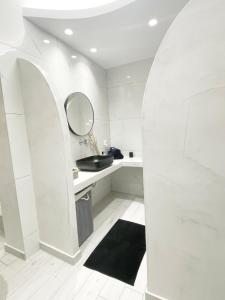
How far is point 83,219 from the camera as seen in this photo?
1836 mm

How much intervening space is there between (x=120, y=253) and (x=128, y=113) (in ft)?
7.15

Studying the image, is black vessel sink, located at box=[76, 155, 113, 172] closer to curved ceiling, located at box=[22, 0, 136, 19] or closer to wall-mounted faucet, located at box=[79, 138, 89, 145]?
wall-mounted faucet, located at box=[79, 138, 89, 145]

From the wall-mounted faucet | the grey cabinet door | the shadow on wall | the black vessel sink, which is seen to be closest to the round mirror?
the wall-mounted faucet

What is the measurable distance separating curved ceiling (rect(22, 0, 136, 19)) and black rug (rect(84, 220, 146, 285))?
248 centimetres

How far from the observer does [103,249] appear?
176 centimetres

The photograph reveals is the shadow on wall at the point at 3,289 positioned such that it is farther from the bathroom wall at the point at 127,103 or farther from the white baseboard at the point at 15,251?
the bathroom wall at the point at 127,103

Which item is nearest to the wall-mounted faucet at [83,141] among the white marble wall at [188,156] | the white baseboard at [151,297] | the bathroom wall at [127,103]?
the bathroom wall at [127,103]

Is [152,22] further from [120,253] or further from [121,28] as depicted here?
[120,253]

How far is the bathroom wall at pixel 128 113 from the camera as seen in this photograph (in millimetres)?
2797

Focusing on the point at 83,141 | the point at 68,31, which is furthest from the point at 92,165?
the point at 68,31

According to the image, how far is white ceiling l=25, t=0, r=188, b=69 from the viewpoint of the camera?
1.58m

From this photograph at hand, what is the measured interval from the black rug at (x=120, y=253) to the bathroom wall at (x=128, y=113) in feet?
3.56

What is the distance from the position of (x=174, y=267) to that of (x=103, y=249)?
951 mm

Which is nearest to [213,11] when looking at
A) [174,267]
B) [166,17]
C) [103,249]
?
[166,17]
